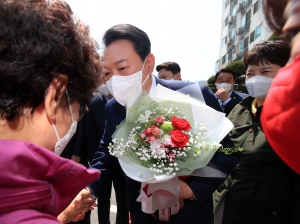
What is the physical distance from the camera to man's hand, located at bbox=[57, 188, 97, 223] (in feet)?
5.22

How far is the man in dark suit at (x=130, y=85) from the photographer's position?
5.89 ft

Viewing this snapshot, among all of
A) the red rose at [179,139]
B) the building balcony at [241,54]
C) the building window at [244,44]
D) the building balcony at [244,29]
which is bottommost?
the building balcony at [241,54]

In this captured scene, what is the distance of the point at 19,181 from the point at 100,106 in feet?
9.08

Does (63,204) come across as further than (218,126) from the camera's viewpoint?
No

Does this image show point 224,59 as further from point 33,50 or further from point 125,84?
point 33,50

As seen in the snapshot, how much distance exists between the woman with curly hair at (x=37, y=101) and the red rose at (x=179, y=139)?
576 millimetres

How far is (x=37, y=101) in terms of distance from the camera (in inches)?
33.1

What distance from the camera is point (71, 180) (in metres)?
0.89

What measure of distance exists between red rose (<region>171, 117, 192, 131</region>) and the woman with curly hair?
64 cm

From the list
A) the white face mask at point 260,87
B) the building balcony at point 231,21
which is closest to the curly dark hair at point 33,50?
the white face mask at point 260,87

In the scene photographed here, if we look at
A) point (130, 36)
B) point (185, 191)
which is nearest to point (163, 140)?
point (185, 191)

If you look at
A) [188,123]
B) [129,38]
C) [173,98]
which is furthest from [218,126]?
[129,38]

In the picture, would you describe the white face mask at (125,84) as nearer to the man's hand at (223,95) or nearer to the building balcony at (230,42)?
the man's hand at (223,95)

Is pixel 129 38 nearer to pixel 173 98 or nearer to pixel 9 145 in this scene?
pixel 173 98
